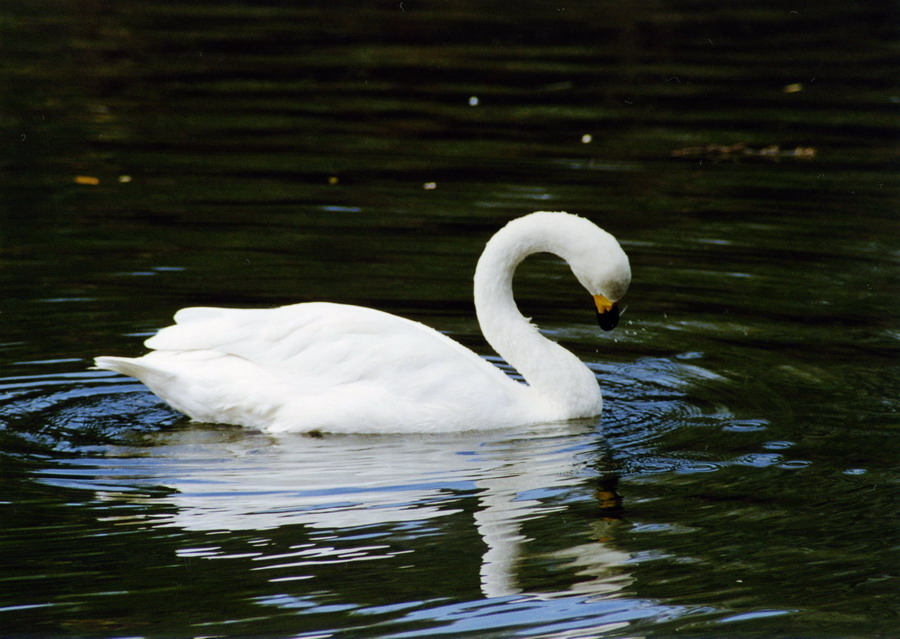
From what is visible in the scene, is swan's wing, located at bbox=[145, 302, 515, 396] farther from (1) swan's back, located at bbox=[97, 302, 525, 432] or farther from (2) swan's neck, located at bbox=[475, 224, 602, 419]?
(2) swan's neck, located at bbox=[475, 224, 602, 419]

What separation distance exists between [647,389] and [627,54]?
1149 cm

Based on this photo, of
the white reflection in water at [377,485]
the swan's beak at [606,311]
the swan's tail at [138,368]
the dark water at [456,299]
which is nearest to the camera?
the dark water at [456,299]

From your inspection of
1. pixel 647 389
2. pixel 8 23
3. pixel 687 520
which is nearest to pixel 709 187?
pixel 647 389

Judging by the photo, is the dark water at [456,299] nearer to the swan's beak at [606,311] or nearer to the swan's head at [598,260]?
the swan's beak at [606,311]

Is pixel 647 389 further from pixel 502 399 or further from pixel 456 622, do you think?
pixel 456 622

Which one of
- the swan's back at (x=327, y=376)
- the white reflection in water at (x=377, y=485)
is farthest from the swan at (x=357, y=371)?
the white reflection in water at (x=377, y=485)

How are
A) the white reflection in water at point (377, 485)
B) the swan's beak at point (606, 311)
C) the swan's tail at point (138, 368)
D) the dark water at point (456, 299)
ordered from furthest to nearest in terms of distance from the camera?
the swan's beak at point (606, 311) → the swan's tail at point (138, 368) → the white reflection in water at point (377, 485) → the dark water at point (456, 299)

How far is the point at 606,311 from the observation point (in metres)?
8.55

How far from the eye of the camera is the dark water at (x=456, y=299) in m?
6.27

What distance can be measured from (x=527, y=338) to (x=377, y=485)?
183cm

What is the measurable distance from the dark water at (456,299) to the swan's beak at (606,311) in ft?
1.80

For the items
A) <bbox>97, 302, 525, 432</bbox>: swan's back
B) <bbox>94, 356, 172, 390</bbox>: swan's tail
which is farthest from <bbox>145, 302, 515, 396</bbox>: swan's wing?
<bbox>94, 356, 172, 390</bbox>: swan's tail

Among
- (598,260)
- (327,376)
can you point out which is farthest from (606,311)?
(327,376)

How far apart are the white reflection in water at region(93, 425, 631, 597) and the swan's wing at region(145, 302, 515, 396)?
1.07ft
